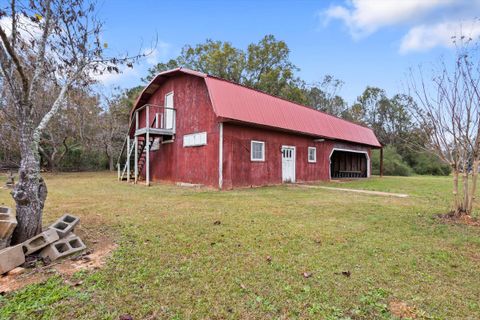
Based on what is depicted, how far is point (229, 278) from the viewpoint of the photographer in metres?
2.95

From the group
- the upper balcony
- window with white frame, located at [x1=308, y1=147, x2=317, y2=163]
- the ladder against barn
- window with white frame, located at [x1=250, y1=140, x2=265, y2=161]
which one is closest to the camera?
window with white frame, located at [x1=250, y1=140, x2=265, y2=161]

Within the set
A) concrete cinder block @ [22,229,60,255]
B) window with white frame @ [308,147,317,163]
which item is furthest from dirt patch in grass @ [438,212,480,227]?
window with white frame @ [308,147,317,163]

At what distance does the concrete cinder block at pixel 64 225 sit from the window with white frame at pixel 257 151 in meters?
8.49

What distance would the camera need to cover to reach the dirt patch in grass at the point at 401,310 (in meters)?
2.32

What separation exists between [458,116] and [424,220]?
2218mm

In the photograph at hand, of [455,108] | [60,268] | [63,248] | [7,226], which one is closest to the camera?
[60,268]

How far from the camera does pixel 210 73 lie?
28734 millimetres

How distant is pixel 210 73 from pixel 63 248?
1067 inches

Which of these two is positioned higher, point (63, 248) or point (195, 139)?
point (195, 139)

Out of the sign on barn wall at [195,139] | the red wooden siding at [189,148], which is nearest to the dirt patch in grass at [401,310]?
the red wooden siding at [189,148]

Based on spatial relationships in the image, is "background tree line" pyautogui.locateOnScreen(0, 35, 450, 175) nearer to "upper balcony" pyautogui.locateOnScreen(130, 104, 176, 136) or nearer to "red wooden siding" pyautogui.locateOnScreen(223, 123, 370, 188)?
"upper balcony" pyautogui.locateOnScreen(130, 104, 176, 136)

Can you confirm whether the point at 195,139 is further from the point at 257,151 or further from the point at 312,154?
the point at 312,154

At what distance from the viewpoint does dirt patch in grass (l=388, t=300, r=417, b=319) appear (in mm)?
2324

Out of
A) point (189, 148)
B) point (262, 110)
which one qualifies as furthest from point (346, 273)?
point (189, 148)
